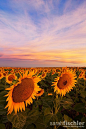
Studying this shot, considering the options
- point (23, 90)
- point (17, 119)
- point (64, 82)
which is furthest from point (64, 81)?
point (17, 119)

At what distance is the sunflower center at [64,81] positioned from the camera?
3518 mm

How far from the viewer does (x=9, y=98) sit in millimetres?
2264

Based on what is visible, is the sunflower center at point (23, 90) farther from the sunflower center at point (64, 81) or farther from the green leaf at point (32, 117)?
the sunflower center at point (64, 81)

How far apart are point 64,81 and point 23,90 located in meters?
1.70

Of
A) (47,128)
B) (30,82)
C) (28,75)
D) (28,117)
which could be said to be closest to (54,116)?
(47,128)

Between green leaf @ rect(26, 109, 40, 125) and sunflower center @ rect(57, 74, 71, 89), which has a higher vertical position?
sunflower center @ rect(57, 74, 71, 89)

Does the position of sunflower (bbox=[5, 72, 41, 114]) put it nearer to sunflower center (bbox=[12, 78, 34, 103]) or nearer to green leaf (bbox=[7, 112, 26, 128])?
sunflower center (bbox=[12, 78, 34, 103])

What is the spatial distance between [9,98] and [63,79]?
192cm

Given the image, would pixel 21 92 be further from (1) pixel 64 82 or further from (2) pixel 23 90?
(1) pixel 64 82

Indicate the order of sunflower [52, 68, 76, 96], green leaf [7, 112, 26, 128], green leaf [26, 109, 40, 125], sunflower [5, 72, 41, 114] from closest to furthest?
green leaf [7, 112, 26, 128] < sunflower [5, 72, 41, 114] < green leaf [26, 109, 40, 125] < sunflower [52, 68, 76, 96]

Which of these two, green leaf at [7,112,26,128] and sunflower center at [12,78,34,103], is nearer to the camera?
green leaf at [7,112,26,128]

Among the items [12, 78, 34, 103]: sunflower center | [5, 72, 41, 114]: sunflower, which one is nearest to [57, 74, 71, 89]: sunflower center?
[5, 72, 41, 114]: sunflower

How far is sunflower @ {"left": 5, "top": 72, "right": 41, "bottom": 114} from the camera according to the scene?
2258 mm

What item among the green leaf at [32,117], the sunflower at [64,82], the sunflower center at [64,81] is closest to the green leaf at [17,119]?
the green leaf at [32,117]
